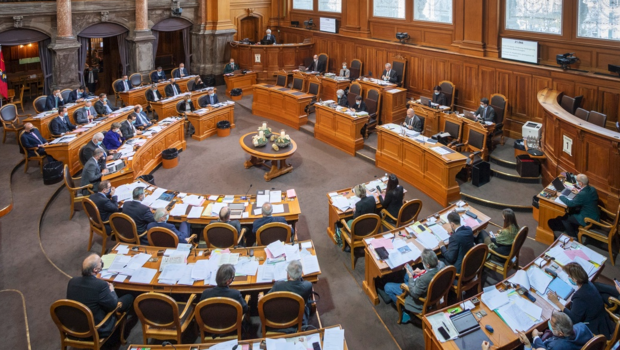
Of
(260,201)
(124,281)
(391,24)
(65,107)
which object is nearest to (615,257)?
(260,201)

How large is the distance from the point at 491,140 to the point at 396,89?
3361 mm

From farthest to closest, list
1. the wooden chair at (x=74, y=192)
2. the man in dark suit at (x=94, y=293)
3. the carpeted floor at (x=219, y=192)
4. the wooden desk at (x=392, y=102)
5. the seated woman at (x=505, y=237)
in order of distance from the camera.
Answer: the wooden desk at (x=392, y=102)
the wooden chair at (x=74, y=192)
the seated woman at (x=505, y=237)
the carpeted floor at (x=219, y=192)
the man in dark suit at (x=94, y=293)

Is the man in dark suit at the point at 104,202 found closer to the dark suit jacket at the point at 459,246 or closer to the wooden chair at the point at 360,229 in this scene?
the wooden chair at the point at 360,229

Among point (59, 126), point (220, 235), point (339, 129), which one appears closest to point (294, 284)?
point (220, 235)

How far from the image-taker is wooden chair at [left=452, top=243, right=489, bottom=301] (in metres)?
5.93

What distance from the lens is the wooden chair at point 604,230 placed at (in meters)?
6.92

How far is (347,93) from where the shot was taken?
13.8 meters

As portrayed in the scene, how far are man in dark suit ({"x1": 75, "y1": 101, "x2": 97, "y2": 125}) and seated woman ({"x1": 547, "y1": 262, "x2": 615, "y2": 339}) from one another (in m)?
10.7

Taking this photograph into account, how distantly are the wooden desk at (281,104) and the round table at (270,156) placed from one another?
278 cm

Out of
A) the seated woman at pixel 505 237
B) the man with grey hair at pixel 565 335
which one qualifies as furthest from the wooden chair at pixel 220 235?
the man with grey hair at pixel 565 335

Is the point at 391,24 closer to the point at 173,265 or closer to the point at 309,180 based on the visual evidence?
the point at 309,180

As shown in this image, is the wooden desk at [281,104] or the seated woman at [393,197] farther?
the wooden desk at [281,104]

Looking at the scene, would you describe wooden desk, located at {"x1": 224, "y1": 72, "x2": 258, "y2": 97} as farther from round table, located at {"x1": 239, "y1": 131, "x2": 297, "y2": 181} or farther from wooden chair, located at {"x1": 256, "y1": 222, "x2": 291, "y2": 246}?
wooden chair, located at {"x1": 256, "y1": 222, "x2": 291, "y2": 246}

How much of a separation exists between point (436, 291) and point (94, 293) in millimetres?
3882
